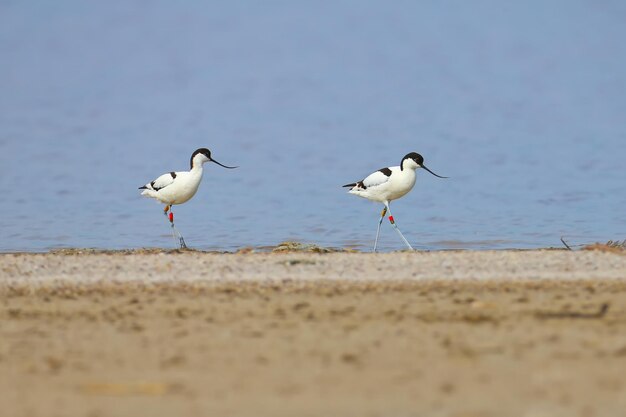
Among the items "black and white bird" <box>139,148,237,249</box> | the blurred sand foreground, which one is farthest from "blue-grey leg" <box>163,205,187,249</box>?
the blurred sand foreground

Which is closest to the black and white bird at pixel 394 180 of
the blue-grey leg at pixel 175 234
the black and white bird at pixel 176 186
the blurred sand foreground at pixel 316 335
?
the black and white bird at pixel 176 186

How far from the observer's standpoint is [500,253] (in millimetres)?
12672

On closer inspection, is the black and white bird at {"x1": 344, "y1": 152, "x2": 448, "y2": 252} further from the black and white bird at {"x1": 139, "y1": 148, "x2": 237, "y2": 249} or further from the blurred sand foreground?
the blurred sand foreground

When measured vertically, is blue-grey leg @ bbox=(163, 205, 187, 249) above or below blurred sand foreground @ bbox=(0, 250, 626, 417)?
above

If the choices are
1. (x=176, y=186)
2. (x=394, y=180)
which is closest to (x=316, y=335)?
(x=394, y=180)

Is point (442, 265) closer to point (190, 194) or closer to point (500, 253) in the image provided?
point (500, 253)

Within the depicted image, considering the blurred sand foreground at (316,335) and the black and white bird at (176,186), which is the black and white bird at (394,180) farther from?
the blurred sand foreground at (316,335)

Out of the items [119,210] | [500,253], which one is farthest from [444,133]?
[500,253]

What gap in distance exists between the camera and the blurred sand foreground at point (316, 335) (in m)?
6.94

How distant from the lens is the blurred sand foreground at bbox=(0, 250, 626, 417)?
6.94 meters

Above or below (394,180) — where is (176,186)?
above

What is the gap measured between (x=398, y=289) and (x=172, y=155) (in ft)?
60.6

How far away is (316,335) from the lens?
28.0ft

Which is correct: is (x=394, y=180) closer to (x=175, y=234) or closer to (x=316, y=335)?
(x=175, y=234)
